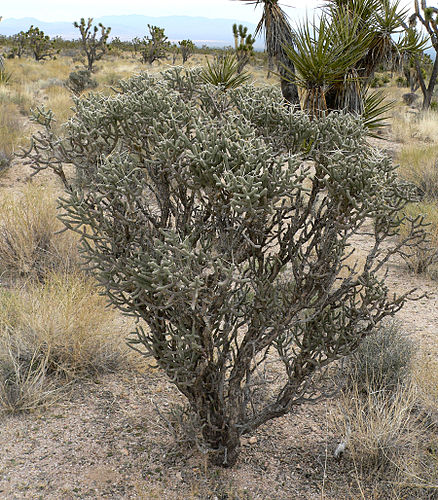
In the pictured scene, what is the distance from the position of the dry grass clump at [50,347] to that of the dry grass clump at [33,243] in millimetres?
1060

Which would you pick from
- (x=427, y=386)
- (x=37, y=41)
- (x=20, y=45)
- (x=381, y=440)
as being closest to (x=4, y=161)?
(x=427, y=386)

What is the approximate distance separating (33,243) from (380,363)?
10.5 feet

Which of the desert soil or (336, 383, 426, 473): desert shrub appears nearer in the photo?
the desert soil

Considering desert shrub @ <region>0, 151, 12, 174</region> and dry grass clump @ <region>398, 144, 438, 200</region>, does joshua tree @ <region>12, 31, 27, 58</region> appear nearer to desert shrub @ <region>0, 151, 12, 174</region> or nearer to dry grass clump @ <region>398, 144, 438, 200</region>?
desert shrub @ <region>0, 151, 12, 174</region>

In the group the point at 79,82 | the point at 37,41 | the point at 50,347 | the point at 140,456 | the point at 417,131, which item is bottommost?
the point at 140,456

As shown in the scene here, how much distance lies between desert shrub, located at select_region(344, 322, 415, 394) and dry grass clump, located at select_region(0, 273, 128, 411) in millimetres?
1509

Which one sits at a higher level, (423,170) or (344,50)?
(344,50)

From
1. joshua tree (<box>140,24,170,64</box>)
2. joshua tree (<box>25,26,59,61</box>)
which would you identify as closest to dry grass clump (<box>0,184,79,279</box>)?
joshua tree (<box>140,24,170,64</box>)

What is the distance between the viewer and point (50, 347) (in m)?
3.01

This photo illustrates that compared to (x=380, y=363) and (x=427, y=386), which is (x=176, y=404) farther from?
(x=427, y=386)

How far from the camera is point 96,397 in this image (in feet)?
9.82

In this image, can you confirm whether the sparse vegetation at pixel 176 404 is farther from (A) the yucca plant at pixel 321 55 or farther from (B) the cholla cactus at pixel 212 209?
(A) the yucca plant at pixel 321 55

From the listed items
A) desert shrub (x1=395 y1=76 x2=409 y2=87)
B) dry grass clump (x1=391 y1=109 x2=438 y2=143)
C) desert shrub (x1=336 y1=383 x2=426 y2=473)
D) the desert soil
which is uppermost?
desert shrub (x1=395 y1=76 x2=409 y2=87)

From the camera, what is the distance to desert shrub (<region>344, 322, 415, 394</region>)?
125 inches
